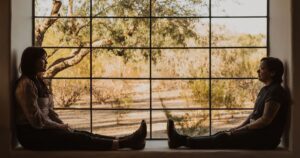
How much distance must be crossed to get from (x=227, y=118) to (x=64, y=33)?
1.54 metres

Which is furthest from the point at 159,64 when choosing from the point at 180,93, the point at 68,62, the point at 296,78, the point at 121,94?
the point at 296,78

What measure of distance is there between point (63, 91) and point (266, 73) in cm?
168

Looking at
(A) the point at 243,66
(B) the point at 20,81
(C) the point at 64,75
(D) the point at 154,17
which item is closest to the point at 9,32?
(B) the point at 20,81

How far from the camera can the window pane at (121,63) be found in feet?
15.6

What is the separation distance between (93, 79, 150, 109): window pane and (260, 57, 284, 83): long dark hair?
1.03 metres

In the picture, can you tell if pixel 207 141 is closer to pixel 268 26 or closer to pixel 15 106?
pixel 268 26

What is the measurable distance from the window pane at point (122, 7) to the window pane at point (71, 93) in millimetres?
609

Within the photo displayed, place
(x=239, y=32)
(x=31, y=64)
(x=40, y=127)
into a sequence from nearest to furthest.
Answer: (x=40, y=127), (x=31, y=64), (x=239, y=32)

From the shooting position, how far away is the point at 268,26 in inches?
185

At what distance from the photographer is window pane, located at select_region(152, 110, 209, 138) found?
15.6ft

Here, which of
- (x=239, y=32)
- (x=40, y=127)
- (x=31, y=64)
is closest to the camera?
(x=40, y=127)

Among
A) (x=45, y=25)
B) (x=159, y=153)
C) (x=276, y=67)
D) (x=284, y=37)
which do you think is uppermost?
(x=45, y=25)

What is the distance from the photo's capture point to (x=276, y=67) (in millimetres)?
4242

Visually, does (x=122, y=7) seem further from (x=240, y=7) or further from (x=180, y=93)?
(x=240, y=7)
